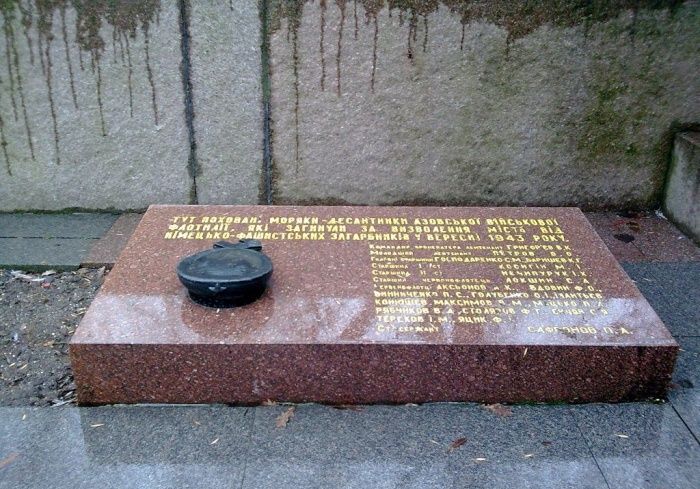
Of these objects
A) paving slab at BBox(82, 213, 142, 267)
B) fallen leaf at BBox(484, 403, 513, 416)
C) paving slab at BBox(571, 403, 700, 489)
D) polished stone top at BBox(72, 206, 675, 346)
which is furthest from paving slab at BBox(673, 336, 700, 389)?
paving slab at BBox(82, 213, 142, 267)

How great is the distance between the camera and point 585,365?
292 centimetres

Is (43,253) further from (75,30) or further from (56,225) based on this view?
(75,30)

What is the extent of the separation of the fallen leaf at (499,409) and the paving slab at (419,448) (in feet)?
0.06

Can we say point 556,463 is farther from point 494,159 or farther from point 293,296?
point 494,159

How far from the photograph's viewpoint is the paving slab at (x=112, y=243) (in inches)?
171

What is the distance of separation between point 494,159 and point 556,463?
2.74m

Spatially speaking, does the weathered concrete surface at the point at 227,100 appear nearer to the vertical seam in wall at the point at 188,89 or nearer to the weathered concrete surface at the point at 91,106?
the vertical seam in wall at the point at 188,89

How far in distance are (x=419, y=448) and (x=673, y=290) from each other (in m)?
2.20

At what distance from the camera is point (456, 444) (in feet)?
9.24

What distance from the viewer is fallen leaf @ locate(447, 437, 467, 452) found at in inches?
110

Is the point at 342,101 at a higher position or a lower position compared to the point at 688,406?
higher

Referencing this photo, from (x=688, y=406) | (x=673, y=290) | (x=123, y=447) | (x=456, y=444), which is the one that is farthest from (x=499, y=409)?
(x=673, y=290)

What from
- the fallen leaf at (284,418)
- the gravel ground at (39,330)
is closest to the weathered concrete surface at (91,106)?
the gravel ground at (39,330)

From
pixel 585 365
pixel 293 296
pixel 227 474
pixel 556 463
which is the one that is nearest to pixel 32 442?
pixel 227 474
